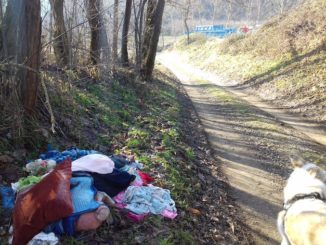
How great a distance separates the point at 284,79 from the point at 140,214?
15517mm

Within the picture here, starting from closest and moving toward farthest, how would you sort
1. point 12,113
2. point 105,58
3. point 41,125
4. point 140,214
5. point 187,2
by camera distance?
point 140,214, point 12,113, point 41,125, point 105,58, point 187,2

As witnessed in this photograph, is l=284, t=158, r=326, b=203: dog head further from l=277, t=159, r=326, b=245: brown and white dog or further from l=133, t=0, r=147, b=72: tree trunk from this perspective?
l=133, t=0, r=147, b=72: tree trunk

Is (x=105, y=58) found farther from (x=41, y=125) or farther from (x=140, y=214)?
(x=140, y=214)

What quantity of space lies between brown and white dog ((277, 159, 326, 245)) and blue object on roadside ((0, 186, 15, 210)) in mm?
3330

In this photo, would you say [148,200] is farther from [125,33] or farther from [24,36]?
[125,33]

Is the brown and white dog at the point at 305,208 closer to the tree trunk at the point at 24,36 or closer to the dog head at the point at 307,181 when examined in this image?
the dog head at the point at 307,181

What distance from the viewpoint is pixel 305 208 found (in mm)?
4090

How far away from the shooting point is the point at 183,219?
18.6 feet

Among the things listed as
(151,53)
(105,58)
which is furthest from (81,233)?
(151,53)

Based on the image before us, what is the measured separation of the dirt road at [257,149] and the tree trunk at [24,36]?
434 centimetres

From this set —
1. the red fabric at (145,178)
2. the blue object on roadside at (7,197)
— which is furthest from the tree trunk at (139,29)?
the blue object on roadside at (7,197)

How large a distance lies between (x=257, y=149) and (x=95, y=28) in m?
6.49

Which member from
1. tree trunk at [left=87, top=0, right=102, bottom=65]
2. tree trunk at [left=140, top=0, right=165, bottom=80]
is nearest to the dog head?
tree trunk at [left=87, top=0, right=102, bottom=65]

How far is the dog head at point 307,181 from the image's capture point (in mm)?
4312
